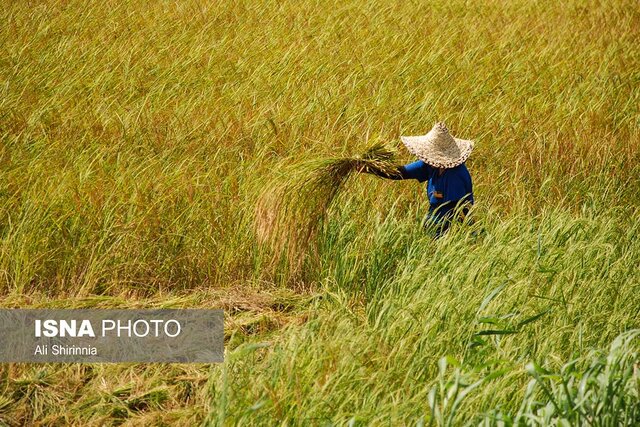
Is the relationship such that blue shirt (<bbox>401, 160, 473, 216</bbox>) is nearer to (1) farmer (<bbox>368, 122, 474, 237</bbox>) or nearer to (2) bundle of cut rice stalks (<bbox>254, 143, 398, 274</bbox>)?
(1) farmer (<bbox>368, 122, 474, 237</bbox>)

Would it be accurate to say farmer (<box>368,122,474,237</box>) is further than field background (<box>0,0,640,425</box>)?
Yes

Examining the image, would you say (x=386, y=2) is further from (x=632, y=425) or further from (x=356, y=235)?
(x=632, y=425)

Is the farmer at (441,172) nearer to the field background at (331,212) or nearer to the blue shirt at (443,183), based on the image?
the blue shirt at (443,183)

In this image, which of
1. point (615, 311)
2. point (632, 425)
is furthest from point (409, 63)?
point (632, 425)

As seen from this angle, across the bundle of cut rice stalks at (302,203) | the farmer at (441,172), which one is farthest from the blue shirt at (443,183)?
the bundle of cut rice stalks at (302,203)

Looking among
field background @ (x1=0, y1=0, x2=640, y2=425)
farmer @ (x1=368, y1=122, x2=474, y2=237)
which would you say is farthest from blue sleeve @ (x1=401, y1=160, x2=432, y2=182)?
field background @ (x1=0, y1=0, x2=640, y2=425)

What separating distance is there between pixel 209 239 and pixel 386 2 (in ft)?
15.6

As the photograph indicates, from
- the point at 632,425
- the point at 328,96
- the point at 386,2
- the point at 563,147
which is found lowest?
the point at 632,425

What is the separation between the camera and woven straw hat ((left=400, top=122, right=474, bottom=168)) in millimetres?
3557

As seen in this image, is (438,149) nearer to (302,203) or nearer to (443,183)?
(443,183)

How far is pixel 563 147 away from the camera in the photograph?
4871mm

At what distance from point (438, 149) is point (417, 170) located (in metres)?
0.14

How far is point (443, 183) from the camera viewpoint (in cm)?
364

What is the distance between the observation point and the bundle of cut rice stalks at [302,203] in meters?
3.56
